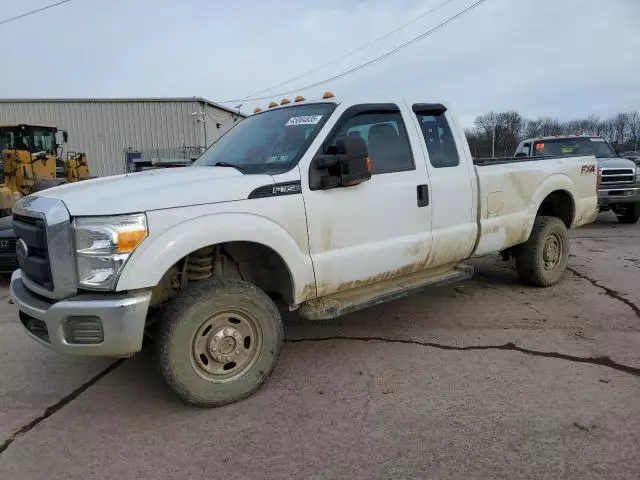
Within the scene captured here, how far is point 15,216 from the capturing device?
3555 millimetres

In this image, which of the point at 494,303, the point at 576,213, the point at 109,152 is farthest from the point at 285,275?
the point at 109,152

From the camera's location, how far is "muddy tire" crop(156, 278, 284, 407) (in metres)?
3.16

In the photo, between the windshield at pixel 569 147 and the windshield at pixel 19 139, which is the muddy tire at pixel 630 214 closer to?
the windshield at pixel 569 147

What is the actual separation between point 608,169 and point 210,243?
10810 mm

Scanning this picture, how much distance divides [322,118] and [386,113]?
71 cm

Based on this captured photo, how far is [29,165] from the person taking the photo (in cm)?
1464

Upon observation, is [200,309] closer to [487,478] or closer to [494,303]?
[487,478]

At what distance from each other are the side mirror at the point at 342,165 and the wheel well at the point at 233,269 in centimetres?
64

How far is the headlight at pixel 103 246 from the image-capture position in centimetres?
289

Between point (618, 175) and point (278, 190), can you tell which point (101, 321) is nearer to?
point (278, 190)

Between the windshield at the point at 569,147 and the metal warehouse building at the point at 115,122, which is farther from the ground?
the metal warehouse building at the point at 115,122

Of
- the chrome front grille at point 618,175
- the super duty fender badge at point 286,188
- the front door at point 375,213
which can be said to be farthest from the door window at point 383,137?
the chrome front grille at point 618,175

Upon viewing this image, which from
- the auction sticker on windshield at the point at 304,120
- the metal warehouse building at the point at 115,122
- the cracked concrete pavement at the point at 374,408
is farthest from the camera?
the metal warehouse building at the point at 115,122

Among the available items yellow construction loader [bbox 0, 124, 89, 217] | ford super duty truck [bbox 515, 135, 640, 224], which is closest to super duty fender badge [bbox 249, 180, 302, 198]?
yellow construction loader [bbox 0, 124, 89, 217]
